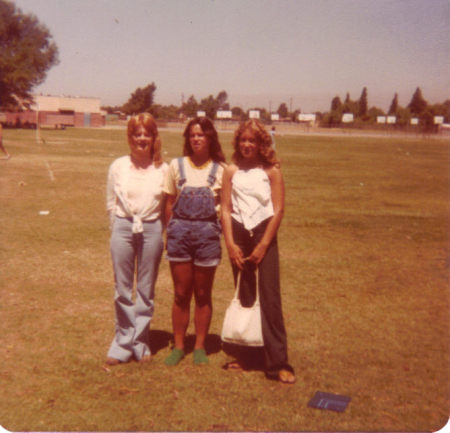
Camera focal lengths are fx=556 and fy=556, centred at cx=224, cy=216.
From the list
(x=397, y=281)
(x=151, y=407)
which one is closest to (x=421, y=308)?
(x=397, y=281)

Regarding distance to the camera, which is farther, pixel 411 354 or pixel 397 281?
pixel 397 281

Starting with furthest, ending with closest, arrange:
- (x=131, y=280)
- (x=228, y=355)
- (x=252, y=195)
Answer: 1. (x=228, y=355)
2. (x=131, y=280)
3. (x=252, y=195)

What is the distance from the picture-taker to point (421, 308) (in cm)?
583

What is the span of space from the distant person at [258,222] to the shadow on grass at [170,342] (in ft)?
2.48

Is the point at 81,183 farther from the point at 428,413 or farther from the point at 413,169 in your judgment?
the point at 413,169

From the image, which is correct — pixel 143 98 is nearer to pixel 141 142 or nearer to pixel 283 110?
pixel 141 142

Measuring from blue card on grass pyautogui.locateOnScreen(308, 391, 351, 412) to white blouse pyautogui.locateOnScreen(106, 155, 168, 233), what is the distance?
5.50 feet

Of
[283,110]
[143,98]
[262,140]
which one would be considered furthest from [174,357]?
[283,110]

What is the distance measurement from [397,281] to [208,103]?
245 feet

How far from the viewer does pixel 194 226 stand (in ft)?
12.8

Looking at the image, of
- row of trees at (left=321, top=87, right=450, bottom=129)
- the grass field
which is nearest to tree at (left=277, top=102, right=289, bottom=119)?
row of trees at (left=321, top=87, right=450, bottom=129)

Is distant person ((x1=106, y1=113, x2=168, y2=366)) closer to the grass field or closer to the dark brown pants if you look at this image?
the grass field

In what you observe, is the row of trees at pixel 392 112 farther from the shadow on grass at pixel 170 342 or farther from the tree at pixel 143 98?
the shadow on grass at pixel 170 342

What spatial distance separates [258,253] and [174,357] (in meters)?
1.09
